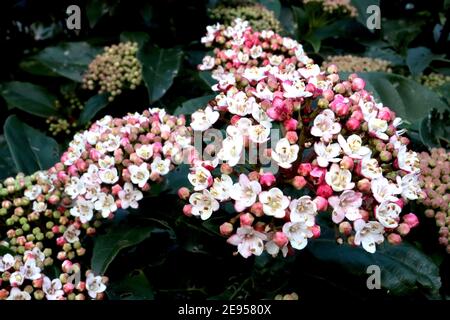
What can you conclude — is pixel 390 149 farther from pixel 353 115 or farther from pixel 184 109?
pixel 184 109

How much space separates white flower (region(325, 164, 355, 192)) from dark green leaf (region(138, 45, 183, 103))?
1.04 metres

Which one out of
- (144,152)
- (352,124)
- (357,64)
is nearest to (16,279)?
(144,152)

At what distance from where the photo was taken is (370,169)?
1.23 metres

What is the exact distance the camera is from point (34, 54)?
2.64 m

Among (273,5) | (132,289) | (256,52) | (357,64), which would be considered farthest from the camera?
(273,5)

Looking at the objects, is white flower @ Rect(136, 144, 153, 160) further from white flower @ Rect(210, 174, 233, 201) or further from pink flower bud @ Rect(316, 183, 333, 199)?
pink flower bud @ Rect(316, 183, 333, 199)

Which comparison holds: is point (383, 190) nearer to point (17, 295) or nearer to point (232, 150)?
point (232, 150)

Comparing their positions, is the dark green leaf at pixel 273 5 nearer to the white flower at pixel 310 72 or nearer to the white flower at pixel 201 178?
the white flower at pixel 310 72

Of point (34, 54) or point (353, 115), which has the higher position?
point (353, 115)

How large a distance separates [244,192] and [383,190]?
0.96ft

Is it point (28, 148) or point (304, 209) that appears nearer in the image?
point (304, 209)

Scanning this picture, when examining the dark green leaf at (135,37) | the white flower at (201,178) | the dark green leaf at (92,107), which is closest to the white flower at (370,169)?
the white flower at (201,178)

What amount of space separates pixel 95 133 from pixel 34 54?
125 centimetres

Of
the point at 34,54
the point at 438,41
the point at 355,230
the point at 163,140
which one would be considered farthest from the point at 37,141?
the point at 438,41
